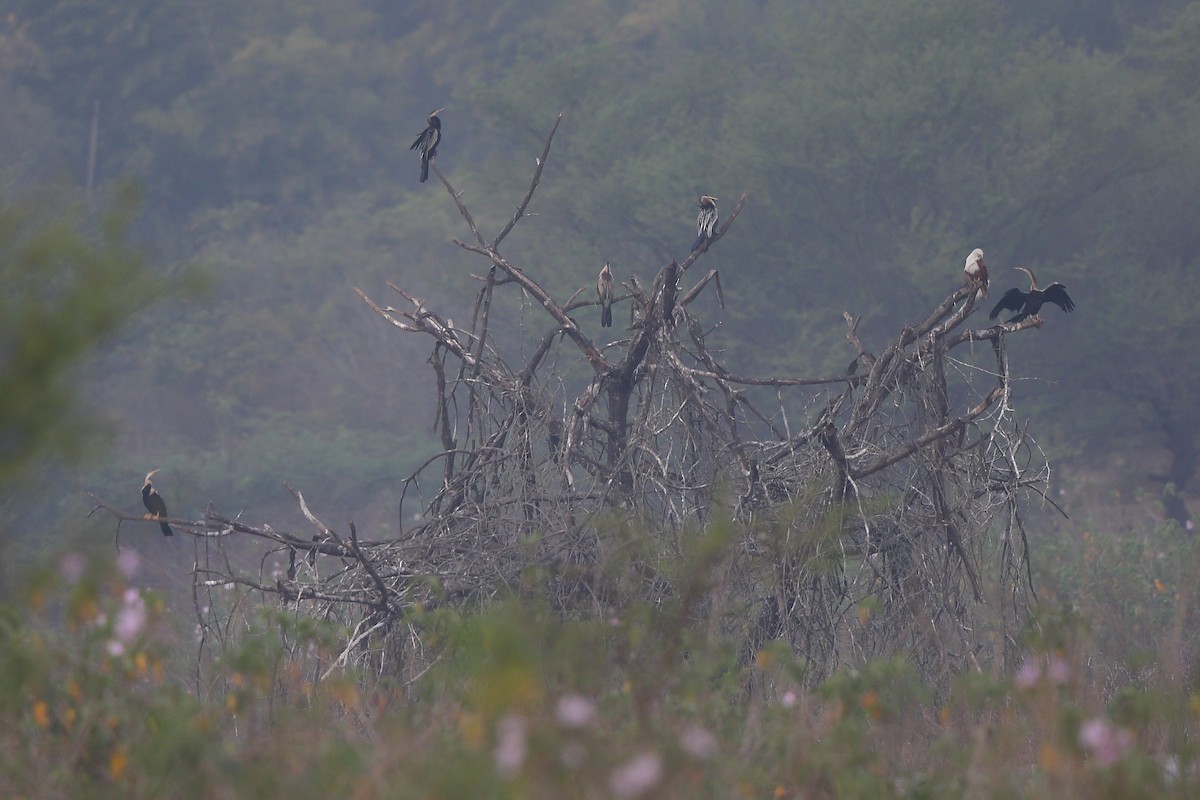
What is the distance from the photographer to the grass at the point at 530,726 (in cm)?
246

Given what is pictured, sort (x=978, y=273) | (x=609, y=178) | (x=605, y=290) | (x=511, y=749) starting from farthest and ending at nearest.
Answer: (x=609, y=178) < (x=605, y=290) < (x=978, y=273) < (x=511, y=749)

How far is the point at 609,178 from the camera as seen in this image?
18.3 metres

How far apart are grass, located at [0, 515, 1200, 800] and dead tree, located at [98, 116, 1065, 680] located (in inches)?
34.2

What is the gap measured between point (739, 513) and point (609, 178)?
13.6 m

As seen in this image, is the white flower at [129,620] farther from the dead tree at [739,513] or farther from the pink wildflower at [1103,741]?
the pink wildflower at [1103,741]

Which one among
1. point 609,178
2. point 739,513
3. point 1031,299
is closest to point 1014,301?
point 1031,299

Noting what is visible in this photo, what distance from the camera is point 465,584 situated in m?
5.15

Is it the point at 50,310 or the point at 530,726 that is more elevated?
the point at 50,310

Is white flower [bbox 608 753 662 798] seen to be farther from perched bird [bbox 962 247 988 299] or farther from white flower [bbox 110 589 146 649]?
perched bird [bbox 962 247 988 299]

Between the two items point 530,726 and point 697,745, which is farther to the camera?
point 697,745

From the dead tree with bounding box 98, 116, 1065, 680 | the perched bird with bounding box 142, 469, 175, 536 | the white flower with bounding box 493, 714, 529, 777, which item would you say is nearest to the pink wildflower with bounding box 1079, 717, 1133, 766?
the white flower with bounding box 493, 714, 529, 777

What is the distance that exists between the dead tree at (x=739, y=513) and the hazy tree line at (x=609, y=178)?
20.6 ft

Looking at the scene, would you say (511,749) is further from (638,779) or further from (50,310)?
(50,310)

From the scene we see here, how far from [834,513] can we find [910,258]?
11.7 meters
